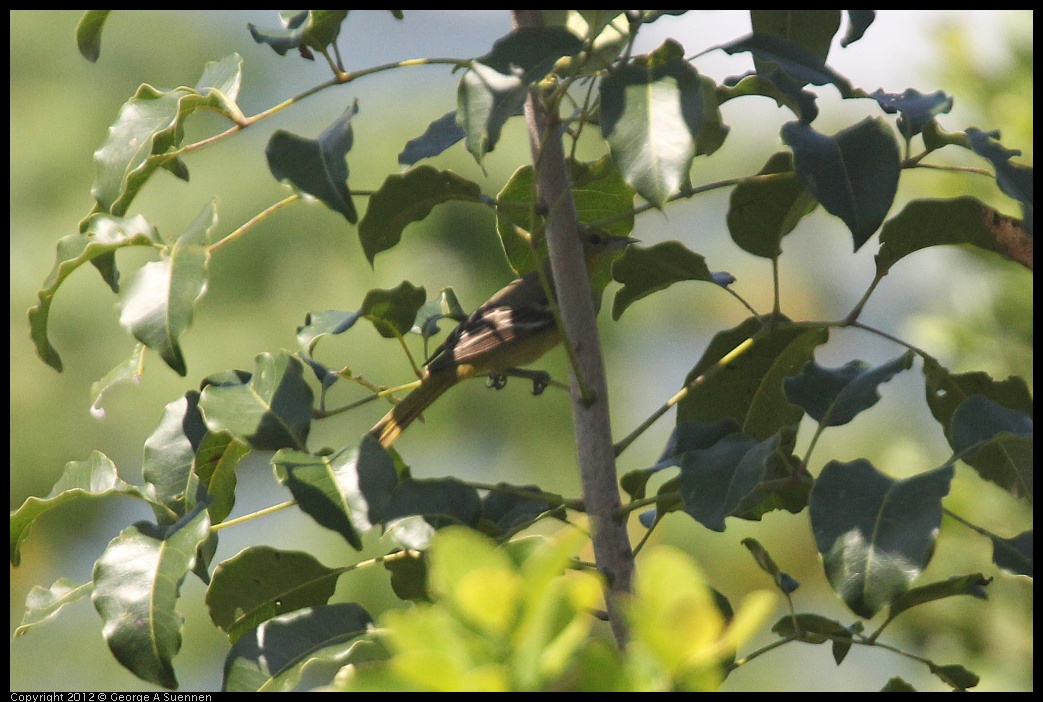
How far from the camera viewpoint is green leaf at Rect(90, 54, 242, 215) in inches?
58.7

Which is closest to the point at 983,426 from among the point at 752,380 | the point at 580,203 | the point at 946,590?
the point at 946,590

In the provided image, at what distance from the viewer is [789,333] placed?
1826mm

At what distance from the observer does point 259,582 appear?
5.36ft

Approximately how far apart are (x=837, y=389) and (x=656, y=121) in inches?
22.4

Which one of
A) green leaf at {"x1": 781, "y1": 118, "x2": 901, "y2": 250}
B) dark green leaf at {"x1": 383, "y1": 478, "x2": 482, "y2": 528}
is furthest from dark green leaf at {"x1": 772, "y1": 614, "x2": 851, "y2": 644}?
green leaf at {"x1": 781, "y1": 118, "x2": 901, "y2": 250}

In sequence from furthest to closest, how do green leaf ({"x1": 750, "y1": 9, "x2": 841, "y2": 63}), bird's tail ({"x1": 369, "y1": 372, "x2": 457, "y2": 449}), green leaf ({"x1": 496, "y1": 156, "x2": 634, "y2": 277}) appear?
1. bird's tail ({"x1": 369, "y1": 372, "x2": 457, "y2": 449})
2. green leaf ({"x1": 496, "y1": 156, "x2": 634, "y2": 277})
3. green leaf ({"x1": 750, "y1": 9, "x2": 841, "y2": 63})

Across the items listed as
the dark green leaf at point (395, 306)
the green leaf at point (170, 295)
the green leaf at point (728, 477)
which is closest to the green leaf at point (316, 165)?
the green leaf at point (170, 295)

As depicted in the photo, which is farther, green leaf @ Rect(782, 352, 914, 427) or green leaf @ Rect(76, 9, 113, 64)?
green leaf @ Rect(76, 9, 113, 64)

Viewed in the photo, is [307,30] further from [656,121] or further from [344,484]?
[344,484]

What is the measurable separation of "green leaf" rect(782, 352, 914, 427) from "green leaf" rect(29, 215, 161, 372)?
3.47 ft

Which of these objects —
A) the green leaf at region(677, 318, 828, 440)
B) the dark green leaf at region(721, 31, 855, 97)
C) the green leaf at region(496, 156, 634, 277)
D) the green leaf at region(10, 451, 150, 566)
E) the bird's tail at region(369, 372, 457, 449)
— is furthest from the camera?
the bird's tail at region(369, 372, 457, 449)

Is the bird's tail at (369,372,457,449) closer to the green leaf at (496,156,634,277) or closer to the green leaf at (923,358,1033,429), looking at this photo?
the green leaf at (496,156,634,277)

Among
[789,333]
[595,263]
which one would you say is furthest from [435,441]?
[789,333]

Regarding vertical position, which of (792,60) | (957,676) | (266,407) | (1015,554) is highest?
(792,60)
